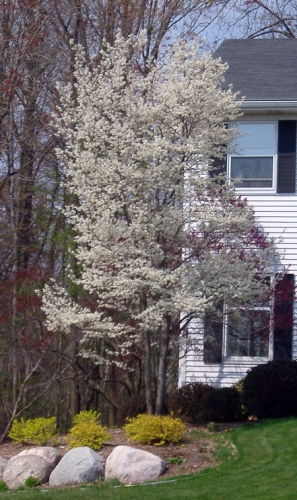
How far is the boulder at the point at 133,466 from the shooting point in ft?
28.3

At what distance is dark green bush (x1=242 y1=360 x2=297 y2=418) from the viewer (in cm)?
1105

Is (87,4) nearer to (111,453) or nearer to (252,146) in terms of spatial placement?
(252,146)

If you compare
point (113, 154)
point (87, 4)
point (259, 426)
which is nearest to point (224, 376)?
point (259, 426)

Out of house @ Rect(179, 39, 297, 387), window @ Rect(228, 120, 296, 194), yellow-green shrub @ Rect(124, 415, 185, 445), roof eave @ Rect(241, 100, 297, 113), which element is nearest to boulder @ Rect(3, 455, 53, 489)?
yellow-green shrub @ Rect(124, 415, 185, 445)

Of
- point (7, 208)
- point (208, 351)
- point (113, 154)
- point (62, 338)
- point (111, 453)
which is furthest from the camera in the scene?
point (7, 208)

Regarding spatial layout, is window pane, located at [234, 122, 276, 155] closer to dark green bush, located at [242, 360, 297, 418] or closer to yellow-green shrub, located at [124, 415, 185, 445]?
dark green bush, located at [242, 360, 297, 418]

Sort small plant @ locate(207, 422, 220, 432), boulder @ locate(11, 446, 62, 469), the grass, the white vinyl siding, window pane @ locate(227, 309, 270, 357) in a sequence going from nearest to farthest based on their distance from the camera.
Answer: the grass
boulder @ locate(11, 446, 62, 469)
small plant @ locate(207, 422, 220, 432)
window pane @ locate(227, 309, 270, 357)
the white vinyl siding

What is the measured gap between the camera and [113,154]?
1036 cm

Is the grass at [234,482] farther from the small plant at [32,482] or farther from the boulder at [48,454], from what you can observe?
the boulder at [48,454]

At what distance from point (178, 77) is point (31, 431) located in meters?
5.79

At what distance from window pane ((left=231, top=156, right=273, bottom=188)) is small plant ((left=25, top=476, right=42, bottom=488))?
6904 millimetres

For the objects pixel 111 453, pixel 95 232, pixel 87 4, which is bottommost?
pixel 111 453

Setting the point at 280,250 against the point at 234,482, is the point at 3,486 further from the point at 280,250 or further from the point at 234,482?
the point at 280,250

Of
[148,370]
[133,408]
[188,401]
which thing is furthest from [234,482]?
[133,408]
